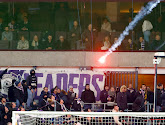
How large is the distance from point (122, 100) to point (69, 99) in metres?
2.18

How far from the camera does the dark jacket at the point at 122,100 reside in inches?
882

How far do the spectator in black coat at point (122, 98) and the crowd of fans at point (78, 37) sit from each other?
4.85 m

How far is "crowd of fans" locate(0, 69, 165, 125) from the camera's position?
2144 cm

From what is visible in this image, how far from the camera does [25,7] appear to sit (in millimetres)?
27297

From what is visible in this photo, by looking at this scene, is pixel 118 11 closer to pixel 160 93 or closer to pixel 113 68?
pixel 113 68

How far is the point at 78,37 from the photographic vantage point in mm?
26797

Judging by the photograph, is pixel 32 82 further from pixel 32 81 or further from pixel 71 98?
pixel 71 98

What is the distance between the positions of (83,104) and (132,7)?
6006 mm

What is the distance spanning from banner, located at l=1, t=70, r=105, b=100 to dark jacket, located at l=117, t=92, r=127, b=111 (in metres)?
2.95

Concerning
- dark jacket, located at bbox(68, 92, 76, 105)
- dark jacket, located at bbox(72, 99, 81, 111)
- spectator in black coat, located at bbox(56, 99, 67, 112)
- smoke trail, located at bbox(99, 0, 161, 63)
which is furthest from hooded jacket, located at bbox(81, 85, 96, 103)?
smoke trail, located at bbox(99, 0, 161, 63)

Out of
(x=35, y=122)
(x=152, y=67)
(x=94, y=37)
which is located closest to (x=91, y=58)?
(x=94, y=37)

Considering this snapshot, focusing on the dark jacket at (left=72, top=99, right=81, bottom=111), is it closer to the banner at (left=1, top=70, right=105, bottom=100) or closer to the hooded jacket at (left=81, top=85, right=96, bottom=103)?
the hooded jacket at (left=81, top=85, right=96, bottom=103)

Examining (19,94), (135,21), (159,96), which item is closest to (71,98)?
(19,94)

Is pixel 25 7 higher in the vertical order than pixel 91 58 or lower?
higher
